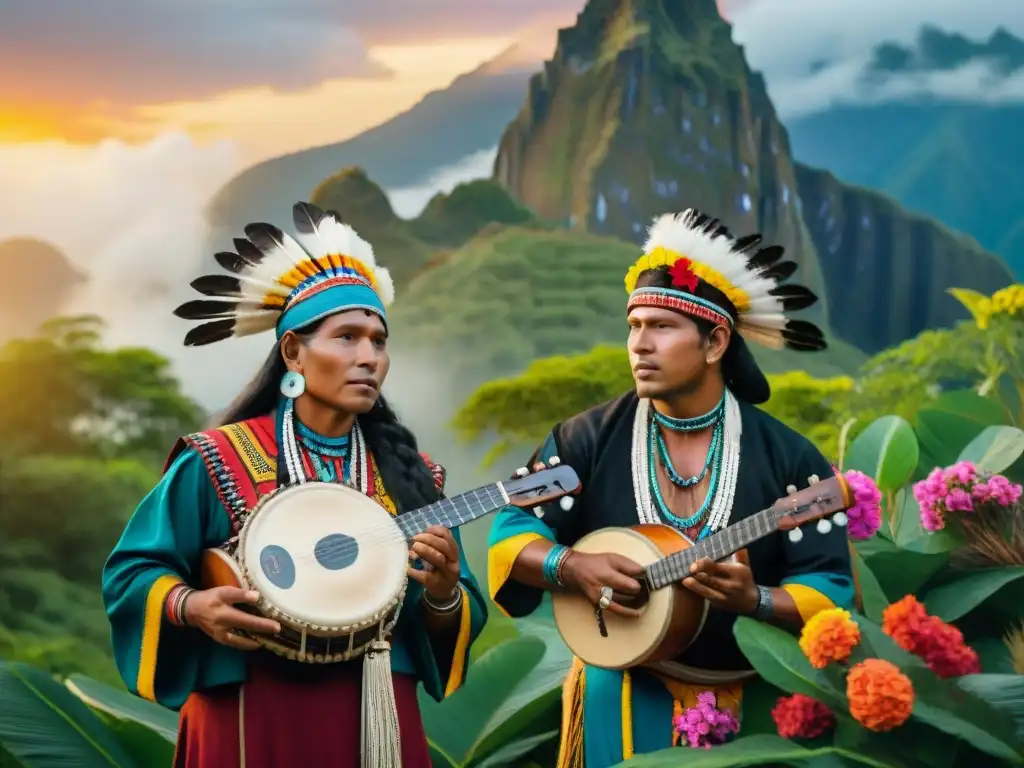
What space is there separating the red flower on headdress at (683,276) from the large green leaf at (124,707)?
2.20 m

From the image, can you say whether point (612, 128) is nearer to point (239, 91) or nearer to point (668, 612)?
point (239, 91)

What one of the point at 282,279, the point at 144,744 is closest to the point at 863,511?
the point at 282,279

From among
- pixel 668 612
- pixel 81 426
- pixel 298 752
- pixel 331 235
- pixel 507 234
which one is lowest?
pixel 298 752

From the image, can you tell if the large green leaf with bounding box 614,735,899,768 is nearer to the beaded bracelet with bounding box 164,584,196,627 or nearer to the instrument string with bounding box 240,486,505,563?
the instrument string with bounding box 240,486,505,563

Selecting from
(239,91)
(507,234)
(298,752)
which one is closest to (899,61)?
(507,234)

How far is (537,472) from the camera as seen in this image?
3.58 meters

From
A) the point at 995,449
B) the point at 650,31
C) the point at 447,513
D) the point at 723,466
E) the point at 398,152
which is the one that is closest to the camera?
→ the point at 447,513

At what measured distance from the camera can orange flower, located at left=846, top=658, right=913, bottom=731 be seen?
341cm

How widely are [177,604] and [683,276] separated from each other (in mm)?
1489

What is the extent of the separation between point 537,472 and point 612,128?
7.87 meters

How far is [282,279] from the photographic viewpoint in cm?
362

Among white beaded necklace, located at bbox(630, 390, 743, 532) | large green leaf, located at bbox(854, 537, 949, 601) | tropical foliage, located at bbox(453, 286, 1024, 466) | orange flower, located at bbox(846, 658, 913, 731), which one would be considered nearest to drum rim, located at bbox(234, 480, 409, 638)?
white beaded necklace, located at bbox(630, 390, 743, 532)

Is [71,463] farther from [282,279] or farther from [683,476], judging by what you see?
[683,476]

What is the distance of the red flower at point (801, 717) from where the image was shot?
3582 millimetres
